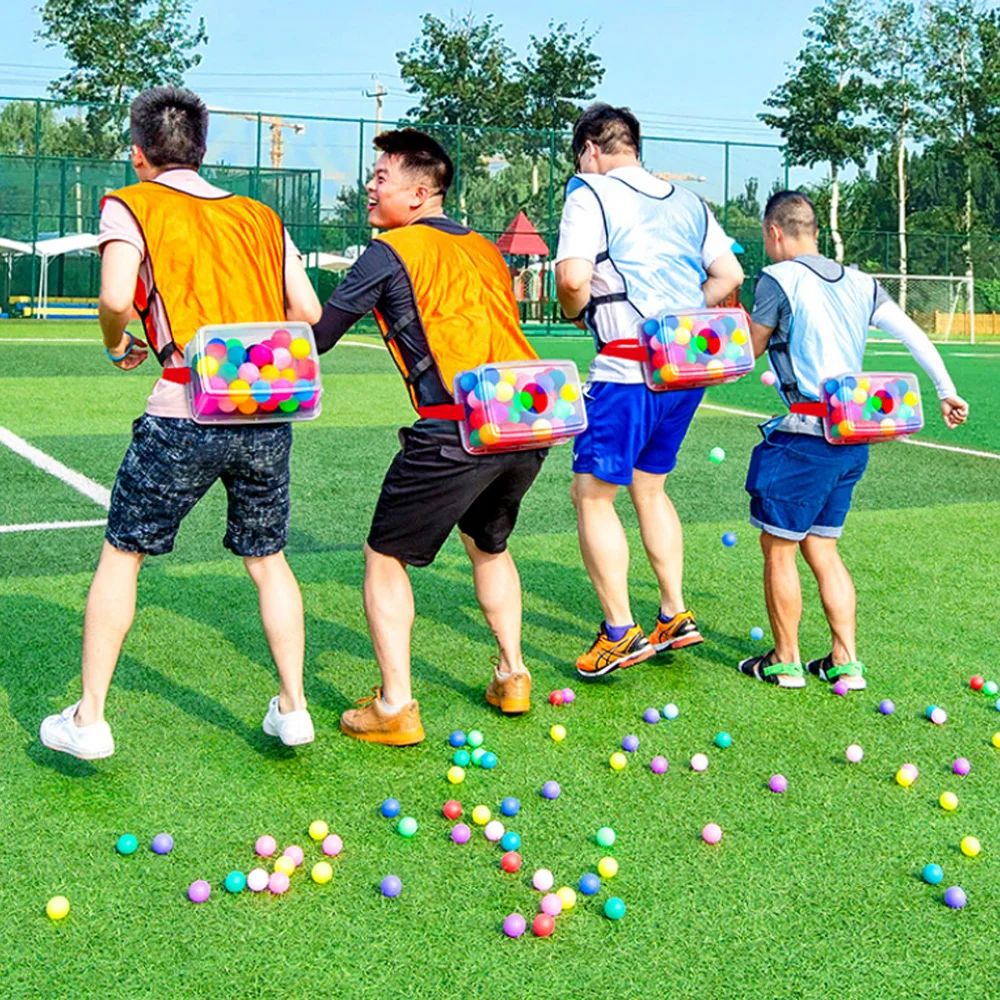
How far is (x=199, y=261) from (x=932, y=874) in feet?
9.27

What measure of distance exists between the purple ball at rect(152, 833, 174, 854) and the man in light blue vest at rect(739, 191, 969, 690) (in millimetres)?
2675

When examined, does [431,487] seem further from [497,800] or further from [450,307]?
[497,800]

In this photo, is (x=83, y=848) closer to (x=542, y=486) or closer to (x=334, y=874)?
(x=334, y=874)

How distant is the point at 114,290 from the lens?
392cm

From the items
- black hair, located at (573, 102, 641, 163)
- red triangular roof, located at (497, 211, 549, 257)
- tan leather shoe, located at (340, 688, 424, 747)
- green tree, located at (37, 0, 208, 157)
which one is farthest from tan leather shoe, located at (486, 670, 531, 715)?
green tree, located at (37, 0, 208, 157)

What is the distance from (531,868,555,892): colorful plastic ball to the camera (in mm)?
3672

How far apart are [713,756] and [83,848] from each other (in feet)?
7.00

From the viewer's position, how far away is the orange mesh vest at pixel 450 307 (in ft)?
14.6

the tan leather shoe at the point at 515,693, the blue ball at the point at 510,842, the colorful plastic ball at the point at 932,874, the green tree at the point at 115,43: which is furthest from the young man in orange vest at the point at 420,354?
the green tree at the point at 115,43

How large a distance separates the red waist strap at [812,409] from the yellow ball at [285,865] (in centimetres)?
277

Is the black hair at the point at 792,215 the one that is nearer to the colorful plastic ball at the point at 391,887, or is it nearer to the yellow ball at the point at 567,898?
the yellow ball at the point at 567,898

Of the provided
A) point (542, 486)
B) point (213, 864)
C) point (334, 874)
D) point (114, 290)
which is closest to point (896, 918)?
point (334, 874)

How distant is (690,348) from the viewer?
5156 millimetres

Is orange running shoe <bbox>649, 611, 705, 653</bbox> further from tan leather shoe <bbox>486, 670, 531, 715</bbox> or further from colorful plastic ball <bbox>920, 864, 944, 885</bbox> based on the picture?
colorful plastic ball <bbox>920, 864, 944, 885</bbox>
